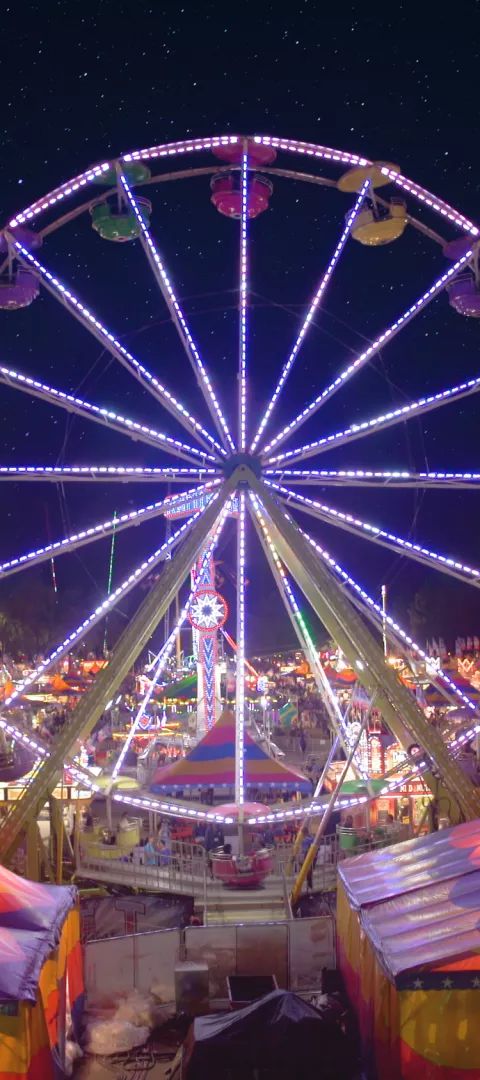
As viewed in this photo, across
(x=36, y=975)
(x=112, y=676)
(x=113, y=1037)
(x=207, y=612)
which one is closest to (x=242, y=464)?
(x=112, y=676)

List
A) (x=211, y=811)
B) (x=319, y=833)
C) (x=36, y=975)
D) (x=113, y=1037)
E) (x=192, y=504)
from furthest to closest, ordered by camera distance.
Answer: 1. (x=192, y=504)
2. (x=211, y=811)
3. (x=319, y=833)
4. (x=113, y=1037)
5. (x=36, y=975)

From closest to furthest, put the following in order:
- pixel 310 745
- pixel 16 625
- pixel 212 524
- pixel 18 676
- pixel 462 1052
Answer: pixel 462 1052 → pixel 212 524 → pixel 310 745 → pixel 18 676 → pixel 16 625

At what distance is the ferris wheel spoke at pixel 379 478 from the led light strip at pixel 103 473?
1101mm

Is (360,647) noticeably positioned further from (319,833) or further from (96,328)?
(96,328)

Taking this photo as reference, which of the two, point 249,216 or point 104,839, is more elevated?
point 249,216

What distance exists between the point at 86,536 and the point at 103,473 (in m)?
0.92

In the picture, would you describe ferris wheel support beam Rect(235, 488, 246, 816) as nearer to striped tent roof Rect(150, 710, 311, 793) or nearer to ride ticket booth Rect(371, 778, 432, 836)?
striped tent roof Rect(150, 710, 311, 793)

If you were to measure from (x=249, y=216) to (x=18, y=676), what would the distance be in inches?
1203

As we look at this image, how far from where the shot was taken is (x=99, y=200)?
12.6 m

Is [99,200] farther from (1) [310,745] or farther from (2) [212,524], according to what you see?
(1) [310,745]

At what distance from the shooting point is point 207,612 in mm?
22906

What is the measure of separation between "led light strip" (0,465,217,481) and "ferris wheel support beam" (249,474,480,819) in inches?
34.4

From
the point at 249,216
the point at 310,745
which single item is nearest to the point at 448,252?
the point at 249,216

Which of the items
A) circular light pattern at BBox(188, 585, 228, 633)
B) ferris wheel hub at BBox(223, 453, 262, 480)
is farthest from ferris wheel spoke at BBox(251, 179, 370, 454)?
circular light pattern at BBox(188, 585, 228, 633)
